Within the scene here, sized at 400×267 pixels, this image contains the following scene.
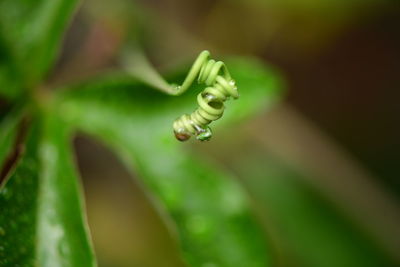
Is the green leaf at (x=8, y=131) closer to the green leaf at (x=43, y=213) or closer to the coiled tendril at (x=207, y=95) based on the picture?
the green leaf at (x=43, y=213)

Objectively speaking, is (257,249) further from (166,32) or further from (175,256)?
(166,32)

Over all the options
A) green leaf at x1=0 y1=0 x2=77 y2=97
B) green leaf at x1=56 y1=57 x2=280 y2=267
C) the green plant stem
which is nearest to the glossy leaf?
the green plant stem

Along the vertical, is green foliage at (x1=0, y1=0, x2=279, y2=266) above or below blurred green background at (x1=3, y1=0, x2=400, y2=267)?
below

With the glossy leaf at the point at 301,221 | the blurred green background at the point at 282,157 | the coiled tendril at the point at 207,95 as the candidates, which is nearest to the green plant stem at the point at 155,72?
the coiled tendril at the point at 207,95

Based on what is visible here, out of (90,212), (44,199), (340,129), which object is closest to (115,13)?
(90,212)

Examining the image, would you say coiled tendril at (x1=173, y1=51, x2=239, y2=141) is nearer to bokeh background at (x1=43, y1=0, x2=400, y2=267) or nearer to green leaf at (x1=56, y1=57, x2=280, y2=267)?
green leaf at (x1=56, y1=57, x2=280, y2=267)
